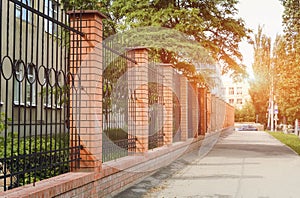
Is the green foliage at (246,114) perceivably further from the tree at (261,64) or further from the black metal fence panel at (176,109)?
the black metal fence panel at (176,109)

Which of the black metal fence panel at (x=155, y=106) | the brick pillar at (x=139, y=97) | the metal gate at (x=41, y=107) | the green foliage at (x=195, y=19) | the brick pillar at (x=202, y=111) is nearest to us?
the metal gate at (x=41, y=107)

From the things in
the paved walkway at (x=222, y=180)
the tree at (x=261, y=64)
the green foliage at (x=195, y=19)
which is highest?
the tree at (x=261, y=64)

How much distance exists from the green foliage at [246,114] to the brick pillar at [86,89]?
65.1m

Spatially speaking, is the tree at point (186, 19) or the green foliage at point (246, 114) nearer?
the tree at point (186, 19)

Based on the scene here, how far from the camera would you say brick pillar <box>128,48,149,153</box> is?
9.63 meters

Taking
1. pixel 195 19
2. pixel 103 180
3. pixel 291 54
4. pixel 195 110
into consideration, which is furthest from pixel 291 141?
pixel 103 180

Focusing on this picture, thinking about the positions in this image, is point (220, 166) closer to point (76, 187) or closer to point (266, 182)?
point (266, 182)

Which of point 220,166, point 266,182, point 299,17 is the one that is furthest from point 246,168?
point 299,17

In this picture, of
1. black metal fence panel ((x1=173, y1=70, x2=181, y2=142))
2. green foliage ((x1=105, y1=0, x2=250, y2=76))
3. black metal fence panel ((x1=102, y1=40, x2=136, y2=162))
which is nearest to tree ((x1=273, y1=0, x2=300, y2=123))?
green foliage ((x1=105, y1=0, x2=250, y2=76))

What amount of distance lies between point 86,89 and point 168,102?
6.65 meters

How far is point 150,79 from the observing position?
35.4 feet

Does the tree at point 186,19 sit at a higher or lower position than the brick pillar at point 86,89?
higher

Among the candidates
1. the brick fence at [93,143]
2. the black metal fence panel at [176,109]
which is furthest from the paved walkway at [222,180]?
the black metal fence panel at [176,109]

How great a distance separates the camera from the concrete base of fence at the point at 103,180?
16.3 feet
